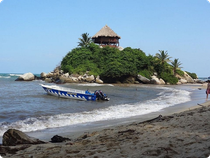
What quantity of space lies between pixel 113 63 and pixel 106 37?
398 inches

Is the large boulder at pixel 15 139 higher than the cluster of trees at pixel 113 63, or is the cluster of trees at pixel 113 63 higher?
the cluster of trees at pixel 113 63

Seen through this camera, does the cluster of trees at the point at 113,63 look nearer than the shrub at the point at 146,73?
Yes

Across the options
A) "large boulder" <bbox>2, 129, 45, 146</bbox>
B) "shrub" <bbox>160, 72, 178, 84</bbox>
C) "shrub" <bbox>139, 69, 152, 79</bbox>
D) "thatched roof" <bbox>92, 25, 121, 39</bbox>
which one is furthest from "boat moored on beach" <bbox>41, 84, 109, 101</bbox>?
"shrub" <bbox>160, 72, 178, 84</bbox>

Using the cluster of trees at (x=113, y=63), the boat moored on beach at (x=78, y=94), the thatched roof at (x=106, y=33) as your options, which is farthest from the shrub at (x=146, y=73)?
the boat moored on beach at (x=78, y=94)

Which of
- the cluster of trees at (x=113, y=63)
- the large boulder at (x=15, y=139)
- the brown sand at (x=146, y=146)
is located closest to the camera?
the brown sand at (x=146, y=146)

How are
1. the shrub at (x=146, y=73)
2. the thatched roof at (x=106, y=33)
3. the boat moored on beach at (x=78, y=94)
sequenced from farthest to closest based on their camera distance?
the thatched roof at (x=106, y=33), the shrub at (x=146, y=73), the boat moored on beach at (x=78, y=94)

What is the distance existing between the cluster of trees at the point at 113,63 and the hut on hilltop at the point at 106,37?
7.26 ft

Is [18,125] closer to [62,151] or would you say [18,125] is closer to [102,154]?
[62,151]

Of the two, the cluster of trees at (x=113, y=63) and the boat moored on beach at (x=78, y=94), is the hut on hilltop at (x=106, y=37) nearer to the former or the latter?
the cluster of trees at (x=113, y=63)

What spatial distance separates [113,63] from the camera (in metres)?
47.5

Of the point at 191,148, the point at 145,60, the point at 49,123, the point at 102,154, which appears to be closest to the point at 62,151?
the point at 102,154

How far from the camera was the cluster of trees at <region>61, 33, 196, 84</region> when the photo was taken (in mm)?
47375

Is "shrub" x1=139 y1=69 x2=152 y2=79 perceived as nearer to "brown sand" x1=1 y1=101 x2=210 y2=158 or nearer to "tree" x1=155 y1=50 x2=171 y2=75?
"tree" x1=155 y1=50 x2=171 y2=75

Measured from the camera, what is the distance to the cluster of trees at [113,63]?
155 feet
